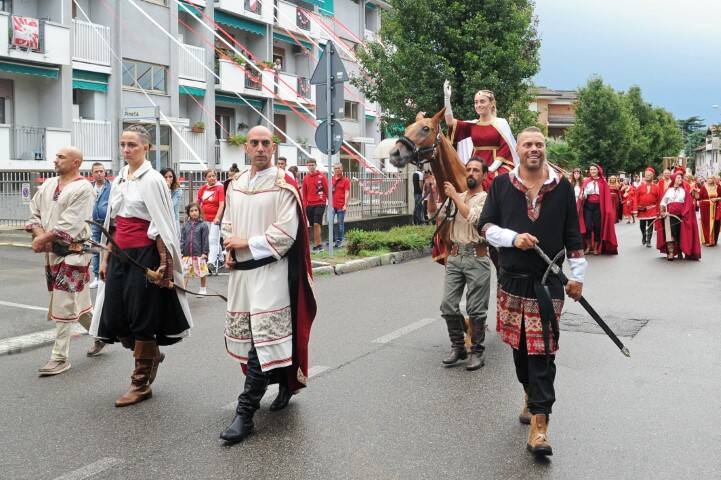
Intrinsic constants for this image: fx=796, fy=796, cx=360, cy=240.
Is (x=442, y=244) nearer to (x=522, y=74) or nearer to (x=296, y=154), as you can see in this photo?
(x=522, y=74)

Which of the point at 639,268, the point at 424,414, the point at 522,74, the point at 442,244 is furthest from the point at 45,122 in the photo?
the point at 424,414

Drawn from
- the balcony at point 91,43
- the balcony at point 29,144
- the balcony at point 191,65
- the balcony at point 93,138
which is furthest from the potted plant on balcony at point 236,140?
the balcony at point 29,144

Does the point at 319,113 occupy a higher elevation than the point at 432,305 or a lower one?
higher

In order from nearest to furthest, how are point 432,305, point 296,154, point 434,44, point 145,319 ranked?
point 145,319 < point 432,305 < point 434,44 < point 296,154

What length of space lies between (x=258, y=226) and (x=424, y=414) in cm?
173

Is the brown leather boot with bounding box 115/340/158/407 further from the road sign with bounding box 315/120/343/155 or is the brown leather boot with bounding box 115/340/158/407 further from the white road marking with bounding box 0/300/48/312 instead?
the road sign with bounding box 315/120/343/155

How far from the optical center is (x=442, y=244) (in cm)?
740

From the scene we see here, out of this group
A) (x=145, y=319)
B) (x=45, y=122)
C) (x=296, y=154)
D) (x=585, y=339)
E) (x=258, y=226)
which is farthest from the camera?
(x=296, y=154)

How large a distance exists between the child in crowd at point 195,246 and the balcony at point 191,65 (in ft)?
59.9

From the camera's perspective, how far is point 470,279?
6.99m

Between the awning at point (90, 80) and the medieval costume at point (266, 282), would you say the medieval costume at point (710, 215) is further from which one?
the awning at point (90, 80)

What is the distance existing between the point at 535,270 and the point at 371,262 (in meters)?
9.84

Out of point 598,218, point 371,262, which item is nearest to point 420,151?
point 371,262

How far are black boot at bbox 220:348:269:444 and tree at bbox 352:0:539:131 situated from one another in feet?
53.6
